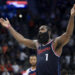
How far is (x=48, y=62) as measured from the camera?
14.4ft

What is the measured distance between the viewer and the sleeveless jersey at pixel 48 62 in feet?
14.3

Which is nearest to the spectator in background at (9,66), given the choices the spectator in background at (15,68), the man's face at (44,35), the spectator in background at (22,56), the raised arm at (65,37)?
the spectator in background at (15,68)

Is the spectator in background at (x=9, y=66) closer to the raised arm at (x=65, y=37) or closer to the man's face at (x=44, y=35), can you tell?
the man's face at (x=44, y=35)

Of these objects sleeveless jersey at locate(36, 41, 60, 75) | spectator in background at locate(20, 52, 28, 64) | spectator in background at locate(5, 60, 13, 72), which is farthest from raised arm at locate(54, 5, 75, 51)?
spectator in background at locate(20, 52, 28, 64)

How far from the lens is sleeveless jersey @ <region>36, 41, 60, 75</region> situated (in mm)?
4371

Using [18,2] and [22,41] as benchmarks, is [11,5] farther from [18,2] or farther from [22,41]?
[22,41]

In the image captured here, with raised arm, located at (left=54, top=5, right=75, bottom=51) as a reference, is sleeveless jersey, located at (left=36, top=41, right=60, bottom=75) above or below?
below

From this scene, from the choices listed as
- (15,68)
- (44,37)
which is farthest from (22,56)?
(44,37)

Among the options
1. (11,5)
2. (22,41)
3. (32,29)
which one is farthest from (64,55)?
(22,41)

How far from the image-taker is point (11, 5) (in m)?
13.4

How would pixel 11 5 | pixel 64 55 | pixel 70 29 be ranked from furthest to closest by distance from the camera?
pixel 11 5
pixel 64 55
pixel 70 29

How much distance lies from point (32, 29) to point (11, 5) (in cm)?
121

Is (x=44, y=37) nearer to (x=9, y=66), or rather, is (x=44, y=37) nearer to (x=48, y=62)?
(x=48, y=62)

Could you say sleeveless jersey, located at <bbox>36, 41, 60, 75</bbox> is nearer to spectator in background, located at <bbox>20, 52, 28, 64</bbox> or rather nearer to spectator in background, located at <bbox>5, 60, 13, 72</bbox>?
spectator in background, located at <bbox>5, 60, 13, 72</bbox>
